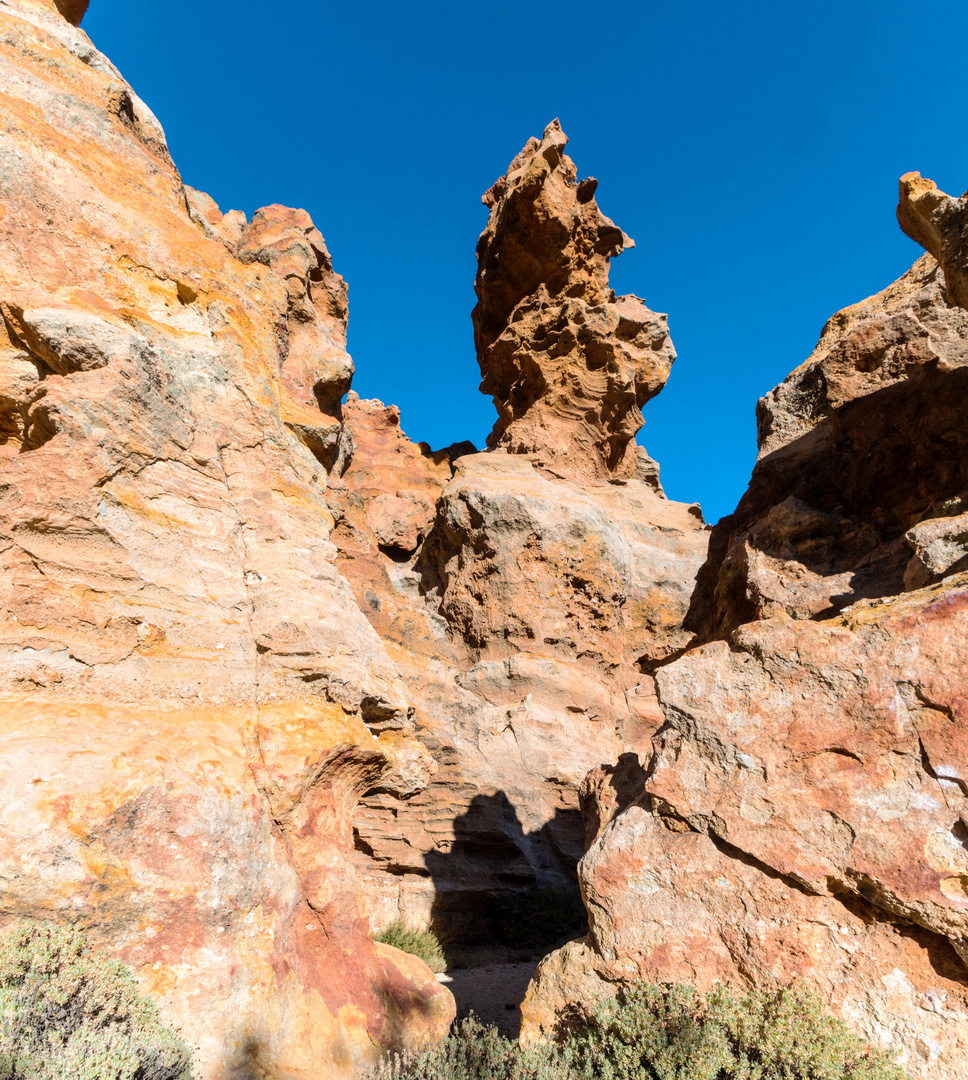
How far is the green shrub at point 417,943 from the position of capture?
8469mm

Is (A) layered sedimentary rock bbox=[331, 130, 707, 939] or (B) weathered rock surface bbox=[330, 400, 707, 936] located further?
(A) layered sedimentary rock bbox=[331, 130, 707, 939]

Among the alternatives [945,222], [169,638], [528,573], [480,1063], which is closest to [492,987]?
[480,1063]

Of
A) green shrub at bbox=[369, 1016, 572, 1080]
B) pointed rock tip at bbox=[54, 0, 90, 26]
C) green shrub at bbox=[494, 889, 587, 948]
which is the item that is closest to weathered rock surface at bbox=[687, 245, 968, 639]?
green shrub at bbox=[369, 1016, 572, 1080]

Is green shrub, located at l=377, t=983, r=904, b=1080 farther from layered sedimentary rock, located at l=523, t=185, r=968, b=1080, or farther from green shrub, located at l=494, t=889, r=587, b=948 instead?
green shrub, located at l=494, t=889, r=587, b=948

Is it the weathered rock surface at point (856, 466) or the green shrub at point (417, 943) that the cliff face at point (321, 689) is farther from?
the green shrub at point (417, 943)

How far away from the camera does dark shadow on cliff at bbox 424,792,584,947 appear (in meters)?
9.60

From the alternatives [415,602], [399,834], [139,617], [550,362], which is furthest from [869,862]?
[550,362]

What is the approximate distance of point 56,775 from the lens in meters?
3.48

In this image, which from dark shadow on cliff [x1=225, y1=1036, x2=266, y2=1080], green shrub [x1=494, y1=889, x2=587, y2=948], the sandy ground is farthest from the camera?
green shrub [x1=494, y1=889, x2=587, y2=948]

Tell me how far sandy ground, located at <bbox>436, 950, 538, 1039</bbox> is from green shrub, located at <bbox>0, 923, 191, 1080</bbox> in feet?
12.2

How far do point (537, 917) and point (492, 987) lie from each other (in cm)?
205

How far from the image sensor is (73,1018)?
3.11m

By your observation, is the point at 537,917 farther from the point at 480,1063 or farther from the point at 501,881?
the point at 480,1063

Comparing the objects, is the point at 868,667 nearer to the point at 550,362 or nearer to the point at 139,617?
the point at 139,617
